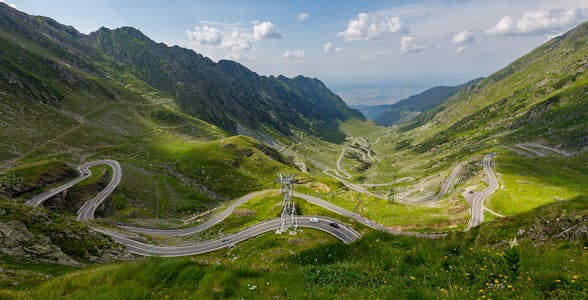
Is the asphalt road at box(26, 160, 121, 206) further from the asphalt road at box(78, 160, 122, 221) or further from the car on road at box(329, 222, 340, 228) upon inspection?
the car on road at box(329, 222, 340, 228)

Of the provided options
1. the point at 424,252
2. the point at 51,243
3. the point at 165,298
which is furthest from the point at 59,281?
the point at 51,243

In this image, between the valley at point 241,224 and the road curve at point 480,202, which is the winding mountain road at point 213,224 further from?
the valley at point 241,224

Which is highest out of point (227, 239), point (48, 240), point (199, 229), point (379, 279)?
point (379, 279)

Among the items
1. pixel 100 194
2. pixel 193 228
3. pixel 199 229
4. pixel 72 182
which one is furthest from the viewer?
pixel 100 194

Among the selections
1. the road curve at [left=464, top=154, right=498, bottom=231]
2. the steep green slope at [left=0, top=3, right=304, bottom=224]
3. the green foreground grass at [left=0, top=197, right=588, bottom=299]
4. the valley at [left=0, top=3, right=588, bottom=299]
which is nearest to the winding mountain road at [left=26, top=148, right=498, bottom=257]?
the road curve at [left=464, top=154, right=498, bottom=231]

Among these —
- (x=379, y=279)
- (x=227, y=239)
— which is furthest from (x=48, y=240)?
(x=227, y=239)

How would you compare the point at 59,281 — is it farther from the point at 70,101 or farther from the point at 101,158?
the point at 70,101

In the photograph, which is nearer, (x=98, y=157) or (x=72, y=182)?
(x=72, y=182)

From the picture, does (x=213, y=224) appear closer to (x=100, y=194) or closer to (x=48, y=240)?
(x=100, y=194)
